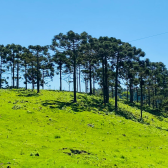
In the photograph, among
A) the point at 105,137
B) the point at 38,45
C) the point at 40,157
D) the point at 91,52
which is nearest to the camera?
the point at 40,157

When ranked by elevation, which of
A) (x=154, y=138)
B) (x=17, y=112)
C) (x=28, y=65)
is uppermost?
(x=28, y=65)

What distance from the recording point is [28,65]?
8469cm

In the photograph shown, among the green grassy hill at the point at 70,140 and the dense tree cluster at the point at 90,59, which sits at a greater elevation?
the dense tree cluster at the point at 90,59

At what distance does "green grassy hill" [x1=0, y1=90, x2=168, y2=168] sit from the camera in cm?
2069

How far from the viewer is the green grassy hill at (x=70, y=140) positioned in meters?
20.7

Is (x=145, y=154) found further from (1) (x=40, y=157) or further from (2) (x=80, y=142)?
(1) (x=40, y=157)

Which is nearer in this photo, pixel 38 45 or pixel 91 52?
pixel 91 52

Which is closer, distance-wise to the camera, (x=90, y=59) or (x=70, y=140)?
(x=70, y=140)

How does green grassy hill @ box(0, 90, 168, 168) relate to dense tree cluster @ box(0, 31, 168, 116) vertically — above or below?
below

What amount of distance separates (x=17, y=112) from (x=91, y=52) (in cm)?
3432

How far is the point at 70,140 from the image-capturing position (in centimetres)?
2836

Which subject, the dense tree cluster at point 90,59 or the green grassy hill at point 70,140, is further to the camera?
the dense tree cluster at point 90,59

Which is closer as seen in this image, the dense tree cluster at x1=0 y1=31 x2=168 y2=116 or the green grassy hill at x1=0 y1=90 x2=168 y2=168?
the green grassy hill at x1=0 y1=90 x2=168 y2=168

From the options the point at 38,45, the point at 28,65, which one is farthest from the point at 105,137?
the point at 28,65
